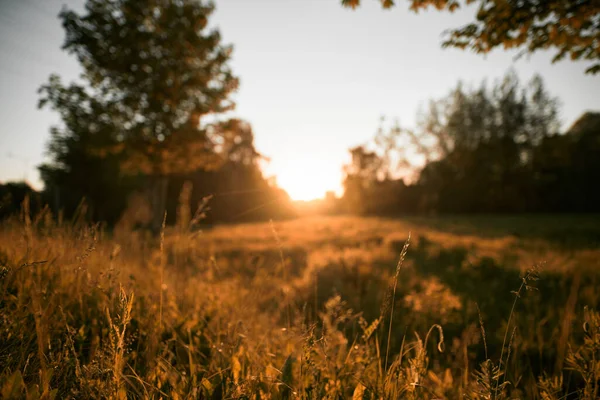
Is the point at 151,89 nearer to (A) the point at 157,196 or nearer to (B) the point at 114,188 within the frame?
(A) the point at 157,196

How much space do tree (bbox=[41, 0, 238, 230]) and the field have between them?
30.2ft

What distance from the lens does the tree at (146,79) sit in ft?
36.5

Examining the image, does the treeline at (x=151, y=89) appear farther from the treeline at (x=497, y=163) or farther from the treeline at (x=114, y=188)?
the treeline at (x=497, y=163)

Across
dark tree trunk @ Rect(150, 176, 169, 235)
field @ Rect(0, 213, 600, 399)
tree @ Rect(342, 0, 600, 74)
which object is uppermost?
tree @ Rect(342, 0, 600, 74)

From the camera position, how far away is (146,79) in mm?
11656

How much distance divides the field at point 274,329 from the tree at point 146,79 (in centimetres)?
922

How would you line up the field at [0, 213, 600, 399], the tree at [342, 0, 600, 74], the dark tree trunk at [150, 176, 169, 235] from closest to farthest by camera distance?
the field at [0, 213, 600, 399] → the tree at [342, 0, 600, 74] → the dark tree trunk at [150, 176, 169, 235]

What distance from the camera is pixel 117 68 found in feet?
36.8

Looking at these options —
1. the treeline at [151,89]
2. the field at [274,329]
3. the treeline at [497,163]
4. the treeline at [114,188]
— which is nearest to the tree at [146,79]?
the treeline at [151,89]

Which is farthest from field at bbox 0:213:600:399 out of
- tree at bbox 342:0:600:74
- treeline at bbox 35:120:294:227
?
treeline at bbox 35:120:294:227

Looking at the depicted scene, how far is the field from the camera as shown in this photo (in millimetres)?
1256

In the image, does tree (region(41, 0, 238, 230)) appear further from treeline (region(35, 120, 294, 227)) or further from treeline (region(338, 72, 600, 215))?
treeline (region(338, 72, 600, 215))

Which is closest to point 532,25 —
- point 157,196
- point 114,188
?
point 157,196

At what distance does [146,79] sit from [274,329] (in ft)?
41.3
